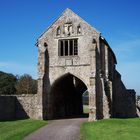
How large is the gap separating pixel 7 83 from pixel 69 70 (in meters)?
45.7

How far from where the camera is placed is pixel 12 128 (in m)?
28.0

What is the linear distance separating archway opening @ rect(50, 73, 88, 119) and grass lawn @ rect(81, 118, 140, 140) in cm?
820

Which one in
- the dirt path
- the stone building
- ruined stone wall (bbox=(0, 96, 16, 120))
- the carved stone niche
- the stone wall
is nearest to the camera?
the dirt path

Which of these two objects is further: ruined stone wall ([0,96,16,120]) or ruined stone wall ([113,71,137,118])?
ruined stone wall ([113,71,137,118])

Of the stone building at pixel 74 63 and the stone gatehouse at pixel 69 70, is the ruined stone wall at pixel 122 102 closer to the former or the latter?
the stone gatehouse at pixel 69 70

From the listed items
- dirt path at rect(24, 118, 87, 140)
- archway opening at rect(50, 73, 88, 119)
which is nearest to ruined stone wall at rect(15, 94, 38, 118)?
archway opening at rect(50, 73, 88, 119)

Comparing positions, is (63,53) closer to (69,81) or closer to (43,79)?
(43,79)

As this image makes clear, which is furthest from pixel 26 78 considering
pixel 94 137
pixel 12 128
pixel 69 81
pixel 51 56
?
pixel 94 137

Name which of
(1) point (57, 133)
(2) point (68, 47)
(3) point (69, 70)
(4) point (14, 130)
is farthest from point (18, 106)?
(1) point (57, 133)

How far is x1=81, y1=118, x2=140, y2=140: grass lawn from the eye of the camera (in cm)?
2264

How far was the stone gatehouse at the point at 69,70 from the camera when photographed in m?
33.9

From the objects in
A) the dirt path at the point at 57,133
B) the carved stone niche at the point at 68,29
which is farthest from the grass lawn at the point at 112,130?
the carved stone niche at the point at 68,29

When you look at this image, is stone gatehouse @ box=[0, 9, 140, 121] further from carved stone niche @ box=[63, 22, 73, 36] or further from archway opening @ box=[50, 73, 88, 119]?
archway opening @ box=[50, 73, 88, 119]

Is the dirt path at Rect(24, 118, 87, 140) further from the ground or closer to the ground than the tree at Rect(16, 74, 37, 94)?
closer to the ground
